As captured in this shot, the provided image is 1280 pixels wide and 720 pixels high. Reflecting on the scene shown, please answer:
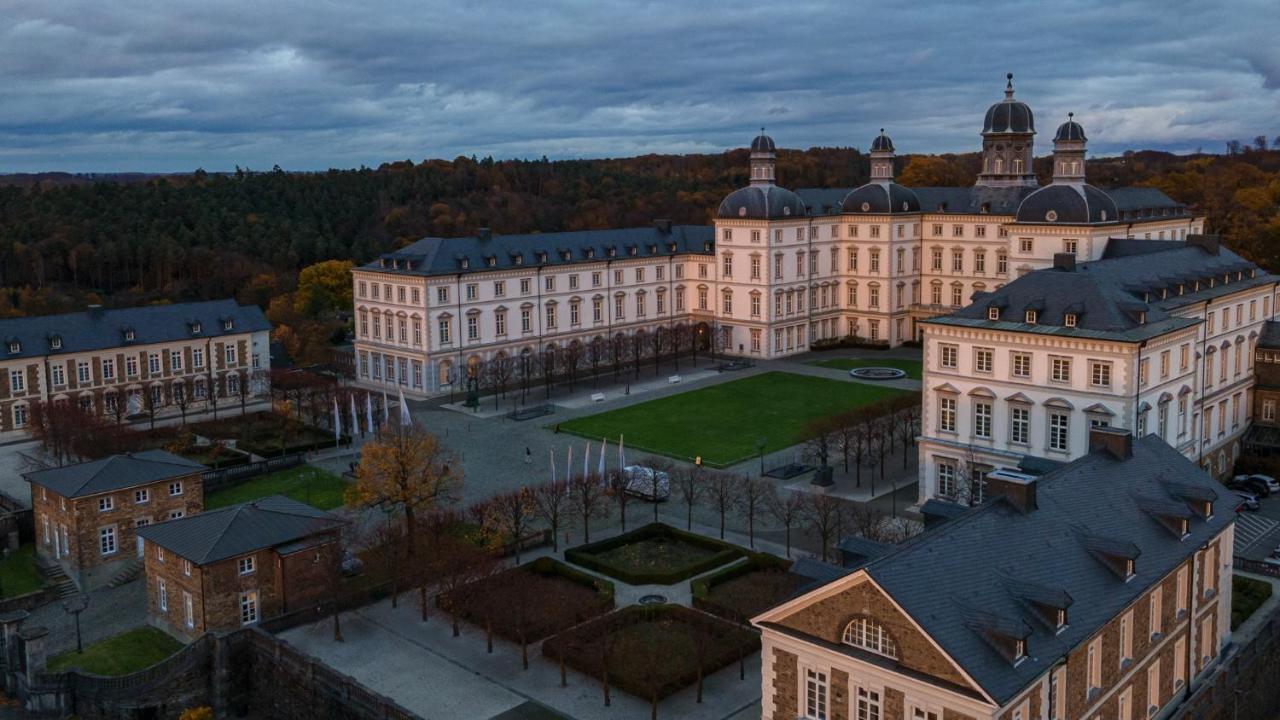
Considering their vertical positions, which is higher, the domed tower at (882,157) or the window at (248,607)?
the domed tower at (882,157)

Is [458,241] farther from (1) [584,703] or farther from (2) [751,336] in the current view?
(1) [584,703]

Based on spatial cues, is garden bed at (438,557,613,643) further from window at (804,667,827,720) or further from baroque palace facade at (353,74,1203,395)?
baroque palace facade at (353,74,1203,395)

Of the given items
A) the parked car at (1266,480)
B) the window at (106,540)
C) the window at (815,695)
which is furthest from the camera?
the parked car at (1266,480)

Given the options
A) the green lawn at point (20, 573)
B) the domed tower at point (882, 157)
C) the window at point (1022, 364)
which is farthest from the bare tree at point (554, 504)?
the domed tower at point (882, 157)

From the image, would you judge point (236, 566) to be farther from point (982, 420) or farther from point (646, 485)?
point (982, 420)

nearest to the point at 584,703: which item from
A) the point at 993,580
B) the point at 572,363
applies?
the point at 993,580

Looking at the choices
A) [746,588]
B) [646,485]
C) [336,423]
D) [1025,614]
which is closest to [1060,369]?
[746,588]

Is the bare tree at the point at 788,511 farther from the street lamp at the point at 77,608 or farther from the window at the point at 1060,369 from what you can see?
the street lamp at the point at 77,608
